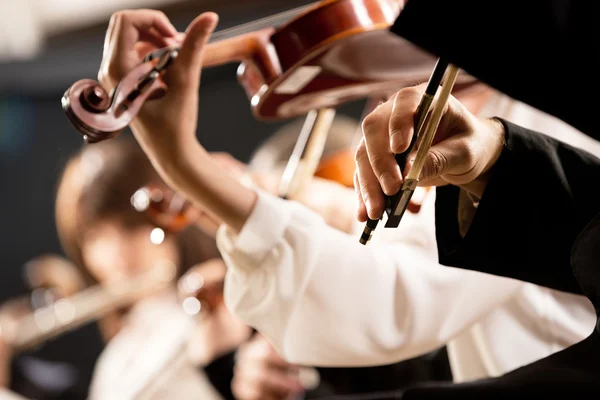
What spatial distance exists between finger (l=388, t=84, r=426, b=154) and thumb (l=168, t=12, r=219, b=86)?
0.17 meters

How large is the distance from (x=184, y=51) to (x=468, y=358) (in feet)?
1.28

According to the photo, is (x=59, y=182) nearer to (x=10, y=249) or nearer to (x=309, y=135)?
(x=10, y=249)

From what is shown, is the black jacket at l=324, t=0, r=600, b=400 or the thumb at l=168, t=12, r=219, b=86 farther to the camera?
the thumb at l=168, t=12, r=219, b=86

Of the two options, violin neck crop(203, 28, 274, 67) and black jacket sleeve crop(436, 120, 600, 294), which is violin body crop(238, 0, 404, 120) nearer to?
violin neck crop(203, 28, 274, 67)

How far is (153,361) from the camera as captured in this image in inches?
46.0

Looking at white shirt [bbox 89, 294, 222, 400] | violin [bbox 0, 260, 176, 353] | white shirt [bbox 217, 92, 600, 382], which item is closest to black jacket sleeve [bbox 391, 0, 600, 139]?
white shirt [bbox 217, 92, 600, 382]

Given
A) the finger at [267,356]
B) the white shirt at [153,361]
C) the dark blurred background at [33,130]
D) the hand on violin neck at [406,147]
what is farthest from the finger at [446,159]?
→ the dark blurred background at [33,130]

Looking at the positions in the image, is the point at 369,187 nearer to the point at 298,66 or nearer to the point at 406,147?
the point at 406,147

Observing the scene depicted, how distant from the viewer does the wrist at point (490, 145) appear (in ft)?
1.22

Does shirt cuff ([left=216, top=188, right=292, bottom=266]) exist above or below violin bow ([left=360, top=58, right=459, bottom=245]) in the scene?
below

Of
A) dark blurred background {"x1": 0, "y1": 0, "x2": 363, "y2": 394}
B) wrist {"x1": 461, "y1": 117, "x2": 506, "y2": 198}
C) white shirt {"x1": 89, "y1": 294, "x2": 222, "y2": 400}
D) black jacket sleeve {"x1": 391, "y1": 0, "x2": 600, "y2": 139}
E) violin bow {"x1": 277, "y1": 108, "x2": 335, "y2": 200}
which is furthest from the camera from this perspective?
dark blurred background {"x1": 0, "y1": 0, "x2": 363, "y2": 394}

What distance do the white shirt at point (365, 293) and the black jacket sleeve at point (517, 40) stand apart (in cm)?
21

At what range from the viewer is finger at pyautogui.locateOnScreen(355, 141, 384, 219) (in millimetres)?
343

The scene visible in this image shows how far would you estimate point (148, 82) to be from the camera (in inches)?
17.2
